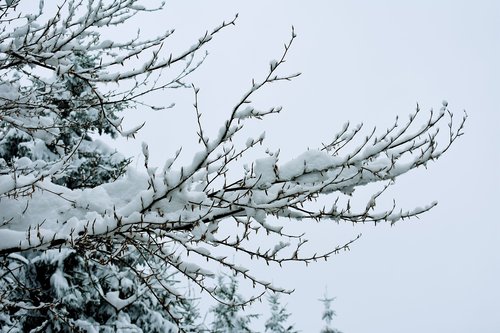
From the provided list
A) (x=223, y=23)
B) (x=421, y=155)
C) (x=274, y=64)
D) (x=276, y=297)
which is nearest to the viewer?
(x=274, y=64)

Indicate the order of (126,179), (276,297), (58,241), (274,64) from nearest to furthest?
(274,64)
(58,241)
(126,179)
(276,297)

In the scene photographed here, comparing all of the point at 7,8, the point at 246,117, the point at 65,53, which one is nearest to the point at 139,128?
the point at 65,53

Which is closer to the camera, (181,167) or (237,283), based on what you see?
(181,167)

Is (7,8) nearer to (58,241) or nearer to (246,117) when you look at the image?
(58,241)

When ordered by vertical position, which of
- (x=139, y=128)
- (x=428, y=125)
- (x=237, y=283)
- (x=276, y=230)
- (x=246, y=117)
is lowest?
(x=276, y=230)

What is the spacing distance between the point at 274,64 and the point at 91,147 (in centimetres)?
812

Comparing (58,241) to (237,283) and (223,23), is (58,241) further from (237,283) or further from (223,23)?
(237,283)

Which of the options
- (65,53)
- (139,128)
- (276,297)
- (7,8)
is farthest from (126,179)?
(276,297)

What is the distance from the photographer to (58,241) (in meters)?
2.19

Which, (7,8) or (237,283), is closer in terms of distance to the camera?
(7,8)

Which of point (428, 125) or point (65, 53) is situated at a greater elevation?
point (65, 53)

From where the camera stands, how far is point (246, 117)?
6.84 feet

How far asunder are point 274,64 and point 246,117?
0.95ft

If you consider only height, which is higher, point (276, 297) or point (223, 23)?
point (276, 297)
